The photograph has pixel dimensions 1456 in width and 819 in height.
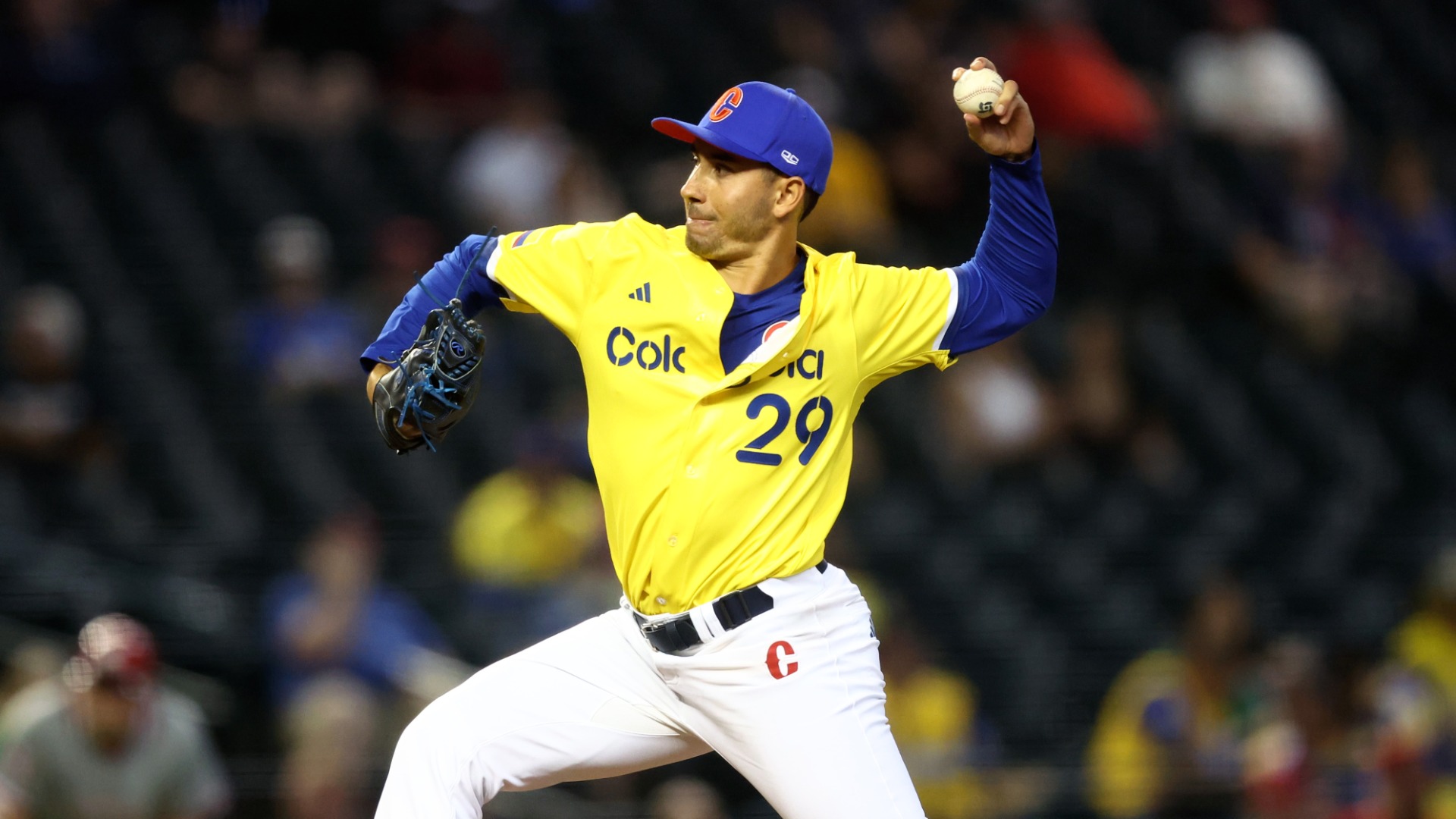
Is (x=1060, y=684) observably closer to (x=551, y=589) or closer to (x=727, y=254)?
(x=551, y=589)

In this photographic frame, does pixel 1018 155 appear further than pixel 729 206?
Yes

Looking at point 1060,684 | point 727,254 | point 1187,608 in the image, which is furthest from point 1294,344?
point 727,254

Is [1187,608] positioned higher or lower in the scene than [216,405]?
lower

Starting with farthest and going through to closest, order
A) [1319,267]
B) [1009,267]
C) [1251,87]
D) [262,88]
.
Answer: [1251,87] → [1319,267] → [262,88] → [1009,267]

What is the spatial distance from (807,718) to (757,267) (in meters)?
0.98

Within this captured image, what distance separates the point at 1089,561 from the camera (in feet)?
26.8

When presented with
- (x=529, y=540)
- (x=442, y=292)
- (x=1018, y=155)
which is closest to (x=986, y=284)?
(x=1018, y=155)

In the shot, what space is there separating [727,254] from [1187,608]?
15.9 feet

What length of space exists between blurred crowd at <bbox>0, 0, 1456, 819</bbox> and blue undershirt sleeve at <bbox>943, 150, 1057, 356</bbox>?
2.64m

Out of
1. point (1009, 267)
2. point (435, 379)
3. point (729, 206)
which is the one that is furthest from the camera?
point (1009, 267)

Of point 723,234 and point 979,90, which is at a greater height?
point 979,90

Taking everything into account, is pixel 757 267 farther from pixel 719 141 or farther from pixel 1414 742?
pixel 1414 742

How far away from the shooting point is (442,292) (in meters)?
3.77

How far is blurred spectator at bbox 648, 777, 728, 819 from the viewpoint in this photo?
5.91 metres
